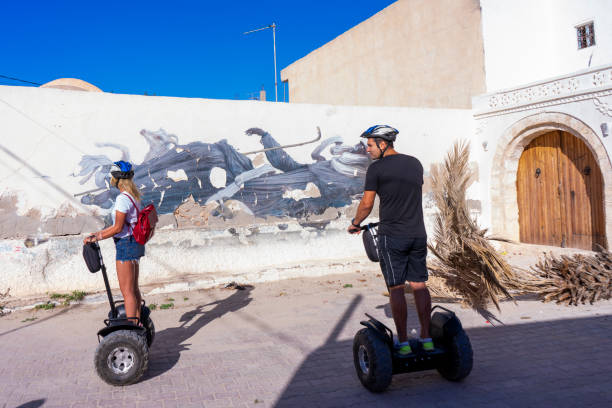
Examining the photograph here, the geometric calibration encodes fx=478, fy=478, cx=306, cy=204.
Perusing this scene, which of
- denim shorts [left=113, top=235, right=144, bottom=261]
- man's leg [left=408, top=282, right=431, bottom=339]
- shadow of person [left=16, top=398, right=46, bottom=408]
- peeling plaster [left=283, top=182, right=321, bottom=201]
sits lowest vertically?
shadow of person [left=16, top=398, right=46, bottom=408]

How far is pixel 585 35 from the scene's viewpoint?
12.8 meters

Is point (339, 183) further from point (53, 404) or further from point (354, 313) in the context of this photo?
point (53, 404)

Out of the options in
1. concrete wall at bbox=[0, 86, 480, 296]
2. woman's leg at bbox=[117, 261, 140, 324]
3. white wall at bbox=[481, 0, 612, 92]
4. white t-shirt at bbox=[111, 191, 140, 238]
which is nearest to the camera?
white t-shirt at bbox=[111, 191, 140, 238]

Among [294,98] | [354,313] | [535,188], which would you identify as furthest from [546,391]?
[294,98]

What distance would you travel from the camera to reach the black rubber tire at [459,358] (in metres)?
3.65

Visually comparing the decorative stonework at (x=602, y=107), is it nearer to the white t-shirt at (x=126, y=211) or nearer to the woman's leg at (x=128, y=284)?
the white t-shirt at (x=126, y=211)

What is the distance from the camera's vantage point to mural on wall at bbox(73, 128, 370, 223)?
26.6 feet

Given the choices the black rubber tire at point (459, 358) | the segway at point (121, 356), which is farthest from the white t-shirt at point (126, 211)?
the black rubber tire at point (459, 358)

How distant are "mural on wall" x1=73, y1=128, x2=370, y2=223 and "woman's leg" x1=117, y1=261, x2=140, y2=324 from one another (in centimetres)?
376

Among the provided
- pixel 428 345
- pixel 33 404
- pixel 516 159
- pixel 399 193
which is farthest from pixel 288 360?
pixel 516 159

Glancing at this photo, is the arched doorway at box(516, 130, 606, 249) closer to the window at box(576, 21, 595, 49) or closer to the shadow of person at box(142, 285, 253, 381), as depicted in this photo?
the window at box(576, 21, 595, 49)

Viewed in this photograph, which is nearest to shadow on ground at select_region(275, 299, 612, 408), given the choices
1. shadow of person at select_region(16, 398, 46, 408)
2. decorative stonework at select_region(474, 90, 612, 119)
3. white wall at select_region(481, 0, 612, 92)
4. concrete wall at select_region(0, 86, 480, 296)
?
shadow of person at select_region(16, 398, 46, 408)

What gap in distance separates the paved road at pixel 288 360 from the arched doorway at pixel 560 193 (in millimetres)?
4715

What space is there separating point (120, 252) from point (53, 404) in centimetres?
135
